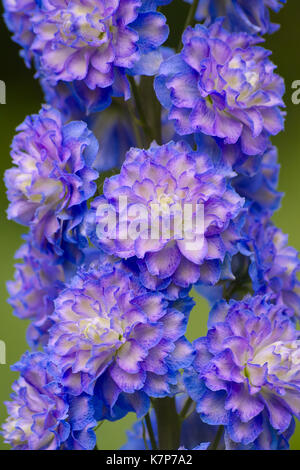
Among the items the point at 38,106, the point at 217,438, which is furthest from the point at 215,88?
the point at 38,106

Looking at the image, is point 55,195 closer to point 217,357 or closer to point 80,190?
point 80,190

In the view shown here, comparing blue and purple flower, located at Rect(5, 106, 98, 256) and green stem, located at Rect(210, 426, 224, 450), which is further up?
blue and purple flower, located at Rect(5, 106, 98, 256)

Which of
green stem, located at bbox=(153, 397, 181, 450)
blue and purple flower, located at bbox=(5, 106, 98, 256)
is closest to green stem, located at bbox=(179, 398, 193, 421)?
green stem, located at bbox=(153, 397, 181, 450)

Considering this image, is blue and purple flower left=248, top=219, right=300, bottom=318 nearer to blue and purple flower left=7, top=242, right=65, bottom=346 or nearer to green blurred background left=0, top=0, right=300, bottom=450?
blue and purple flower left=7, top=242, right=65, bottom=346

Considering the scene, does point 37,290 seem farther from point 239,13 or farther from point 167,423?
point 239,13

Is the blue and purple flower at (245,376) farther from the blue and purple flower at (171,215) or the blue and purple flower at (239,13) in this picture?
the blue and purple flower at (239,13)

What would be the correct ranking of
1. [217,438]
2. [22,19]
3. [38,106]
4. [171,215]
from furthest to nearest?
[38,106], [22,19], [217,438], [171,215]
